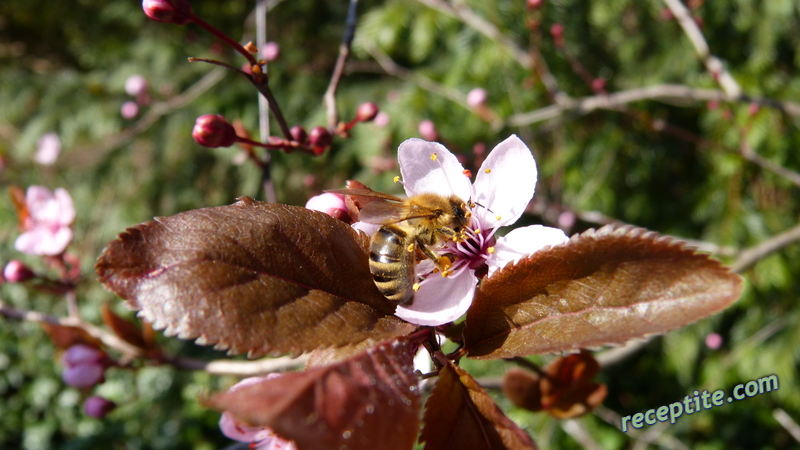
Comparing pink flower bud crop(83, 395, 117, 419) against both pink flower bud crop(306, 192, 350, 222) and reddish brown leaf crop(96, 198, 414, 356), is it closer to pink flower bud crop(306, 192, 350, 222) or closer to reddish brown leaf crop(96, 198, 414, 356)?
pink flower bud crop(306, 192, 350, 222)

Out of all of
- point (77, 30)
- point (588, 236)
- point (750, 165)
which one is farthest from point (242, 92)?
point (588, 236)

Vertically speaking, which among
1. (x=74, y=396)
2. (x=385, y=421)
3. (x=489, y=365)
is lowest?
(x=74, y=396)

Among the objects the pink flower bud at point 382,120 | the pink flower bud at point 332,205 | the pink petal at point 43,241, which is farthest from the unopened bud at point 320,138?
the pink flower bud at point 382,120

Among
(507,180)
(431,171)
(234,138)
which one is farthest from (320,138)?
(507,180)

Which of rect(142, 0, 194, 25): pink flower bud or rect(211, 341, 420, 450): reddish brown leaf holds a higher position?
rect(142, 0, 194, 25): pink flower bud

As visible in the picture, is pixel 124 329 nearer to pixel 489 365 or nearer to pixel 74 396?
pixel 489 365

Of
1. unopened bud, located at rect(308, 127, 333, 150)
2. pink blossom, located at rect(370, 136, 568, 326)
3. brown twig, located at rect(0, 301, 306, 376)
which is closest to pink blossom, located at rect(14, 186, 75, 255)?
brown twig, located at rect(0, 301, 306, 376)
